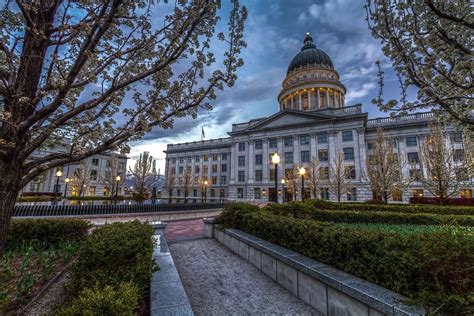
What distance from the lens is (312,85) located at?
5147cm

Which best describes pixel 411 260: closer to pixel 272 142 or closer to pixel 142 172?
pixel 142 172

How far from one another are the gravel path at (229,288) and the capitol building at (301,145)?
20.3 meters

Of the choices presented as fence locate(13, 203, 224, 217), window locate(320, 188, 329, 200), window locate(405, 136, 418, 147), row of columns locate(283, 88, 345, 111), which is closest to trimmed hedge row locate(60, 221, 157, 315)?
fence locate(13, 203, 224, 217)

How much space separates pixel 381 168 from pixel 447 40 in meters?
18.9

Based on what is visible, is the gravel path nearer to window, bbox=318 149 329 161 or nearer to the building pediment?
window, bbox=318 149 329 161

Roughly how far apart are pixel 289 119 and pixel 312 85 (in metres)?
14.7

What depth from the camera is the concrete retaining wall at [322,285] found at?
3066 mm

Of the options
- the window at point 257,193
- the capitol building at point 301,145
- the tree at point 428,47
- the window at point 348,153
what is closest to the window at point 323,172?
the capitol building at point 301,145

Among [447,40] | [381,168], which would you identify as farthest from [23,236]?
[381,168]

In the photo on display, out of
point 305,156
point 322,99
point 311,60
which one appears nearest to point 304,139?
point 305,156

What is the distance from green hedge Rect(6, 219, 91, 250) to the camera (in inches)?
258

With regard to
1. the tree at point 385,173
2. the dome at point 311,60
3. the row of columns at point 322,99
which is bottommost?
the tree at point 385,173

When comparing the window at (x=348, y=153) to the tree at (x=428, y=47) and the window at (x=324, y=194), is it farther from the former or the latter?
the tree at (x=428, y=47)

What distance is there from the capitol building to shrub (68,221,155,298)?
23.5 m
